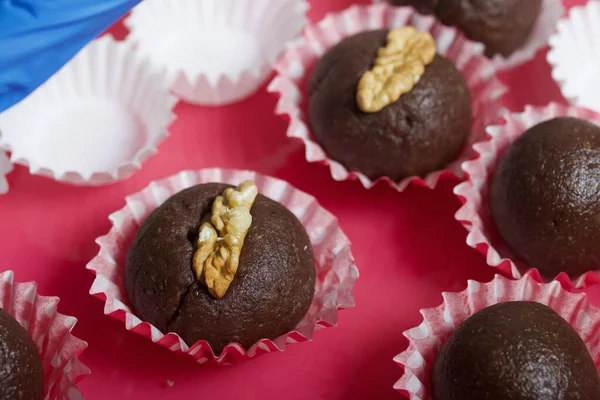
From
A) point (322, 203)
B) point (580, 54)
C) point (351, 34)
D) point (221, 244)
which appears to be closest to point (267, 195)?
point (322, 203)

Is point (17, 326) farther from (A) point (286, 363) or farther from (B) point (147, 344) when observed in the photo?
(A) point (286, 363)

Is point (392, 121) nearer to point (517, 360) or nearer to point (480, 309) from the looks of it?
point (480, 309)

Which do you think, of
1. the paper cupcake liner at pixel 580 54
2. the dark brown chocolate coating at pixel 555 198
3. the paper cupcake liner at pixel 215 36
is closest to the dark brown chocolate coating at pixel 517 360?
the dark brown chocolate coating at pixel 555 198

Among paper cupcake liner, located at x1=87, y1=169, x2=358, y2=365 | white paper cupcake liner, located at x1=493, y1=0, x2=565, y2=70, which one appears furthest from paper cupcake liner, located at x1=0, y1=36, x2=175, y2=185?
white paper cupcake liner, located at x1=493, y1=0, x2=565, y2=70

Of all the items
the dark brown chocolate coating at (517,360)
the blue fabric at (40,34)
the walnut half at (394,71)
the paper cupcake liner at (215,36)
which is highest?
the blue fabric at (40,34)

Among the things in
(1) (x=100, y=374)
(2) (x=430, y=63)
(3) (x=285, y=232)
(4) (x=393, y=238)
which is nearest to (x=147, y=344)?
(1) (x=100, y=374)

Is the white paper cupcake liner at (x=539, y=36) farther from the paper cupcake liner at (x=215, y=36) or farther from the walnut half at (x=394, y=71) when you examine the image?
the paper cupcake liner at (x=215, y=36)
